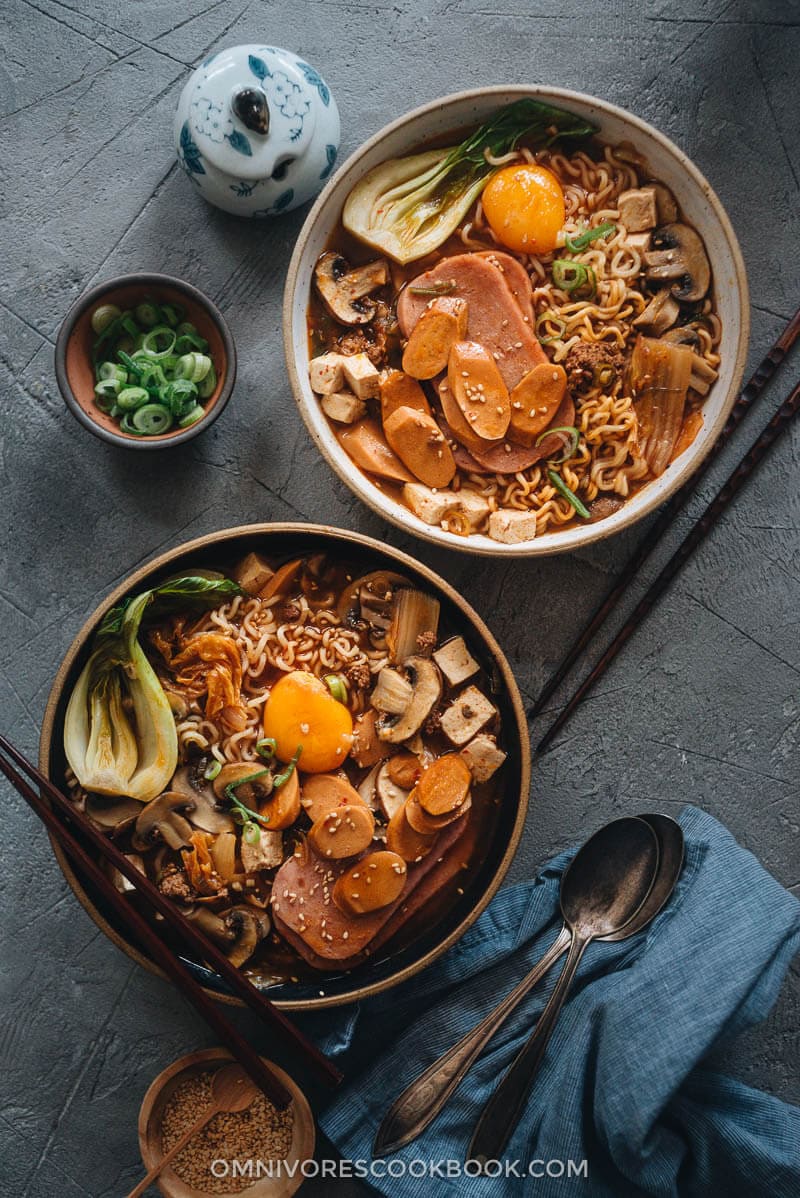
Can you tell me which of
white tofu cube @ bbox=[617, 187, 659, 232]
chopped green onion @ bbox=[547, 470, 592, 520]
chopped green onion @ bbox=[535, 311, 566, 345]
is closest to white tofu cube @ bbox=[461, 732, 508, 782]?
chopped green onion @ bbox=[547, 470, 592, 520]

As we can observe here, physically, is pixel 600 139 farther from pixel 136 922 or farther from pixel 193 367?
pixel 136 922

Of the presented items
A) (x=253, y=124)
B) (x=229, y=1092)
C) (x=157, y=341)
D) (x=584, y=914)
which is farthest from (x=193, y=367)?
(x=229, y=1092)

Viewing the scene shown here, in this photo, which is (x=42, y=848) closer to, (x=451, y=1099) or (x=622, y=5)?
(x=451, y=1099)

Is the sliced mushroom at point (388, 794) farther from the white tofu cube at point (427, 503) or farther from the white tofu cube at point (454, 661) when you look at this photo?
the white tofu cube at point (427, 503)

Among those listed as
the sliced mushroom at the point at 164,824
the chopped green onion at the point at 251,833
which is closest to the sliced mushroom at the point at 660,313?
the chopped green onion at the point at 251,833

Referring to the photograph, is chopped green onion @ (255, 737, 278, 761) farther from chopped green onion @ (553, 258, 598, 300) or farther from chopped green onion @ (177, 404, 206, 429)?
chopped green onion @ (553, 258, 598, 300)

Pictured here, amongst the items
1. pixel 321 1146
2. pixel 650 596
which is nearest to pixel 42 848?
pixel 321 1146
